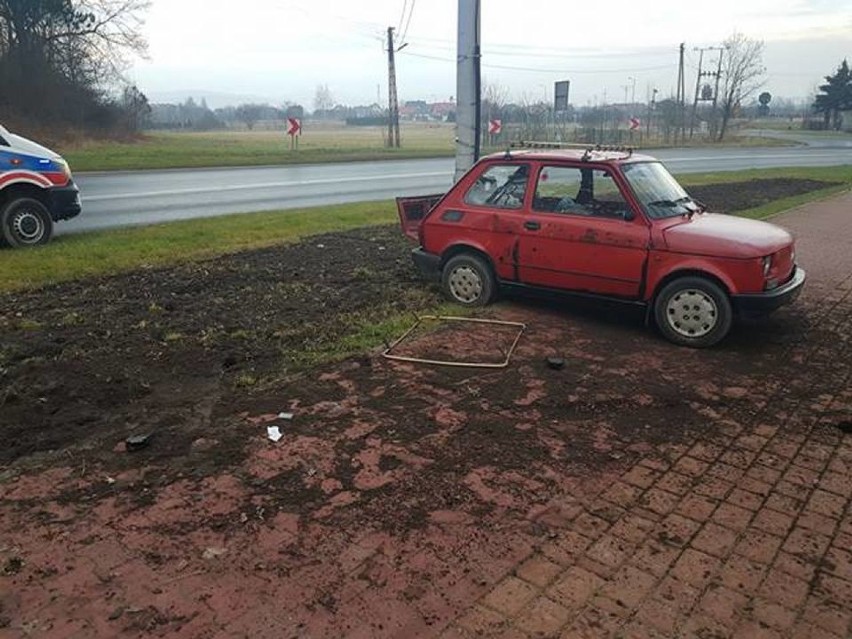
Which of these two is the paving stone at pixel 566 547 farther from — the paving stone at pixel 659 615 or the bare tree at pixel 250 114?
the bare tree at pixel 250 114

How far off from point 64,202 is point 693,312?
9459 mm

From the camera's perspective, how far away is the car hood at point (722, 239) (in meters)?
6.15

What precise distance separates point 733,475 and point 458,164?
6.80 metres

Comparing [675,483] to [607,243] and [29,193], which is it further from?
[29,193]

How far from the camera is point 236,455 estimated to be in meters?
4.22

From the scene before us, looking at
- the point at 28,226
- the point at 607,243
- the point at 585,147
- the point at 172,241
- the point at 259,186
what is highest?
the point at 585,147

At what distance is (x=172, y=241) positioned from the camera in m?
11.1

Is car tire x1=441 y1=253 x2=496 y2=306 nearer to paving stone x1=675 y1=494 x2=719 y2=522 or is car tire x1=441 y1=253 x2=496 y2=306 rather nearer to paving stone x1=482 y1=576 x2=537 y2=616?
paving stone x1=675 y1=494 x2=719 y2=522

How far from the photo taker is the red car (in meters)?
6.25

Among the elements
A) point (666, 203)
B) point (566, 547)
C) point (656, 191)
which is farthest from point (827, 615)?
point (656, 191)

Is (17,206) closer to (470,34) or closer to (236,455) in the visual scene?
(470,34)

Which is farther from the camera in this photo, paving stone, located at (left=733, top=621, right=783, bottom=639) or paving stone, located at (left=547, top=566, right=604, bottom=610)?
paving stone, located at (left=547, top=566, right=604, bottom=610)

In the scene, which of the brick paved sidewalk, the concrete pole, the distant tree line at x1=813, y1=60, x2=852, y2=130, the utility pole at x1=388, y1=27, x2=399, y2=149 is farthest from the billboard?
the distant tree line at x1=813, y1=60, x2=852, y2=130

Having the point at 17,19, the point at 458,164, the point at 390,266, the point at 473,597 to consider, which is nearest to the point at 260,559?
the point at 473,597
